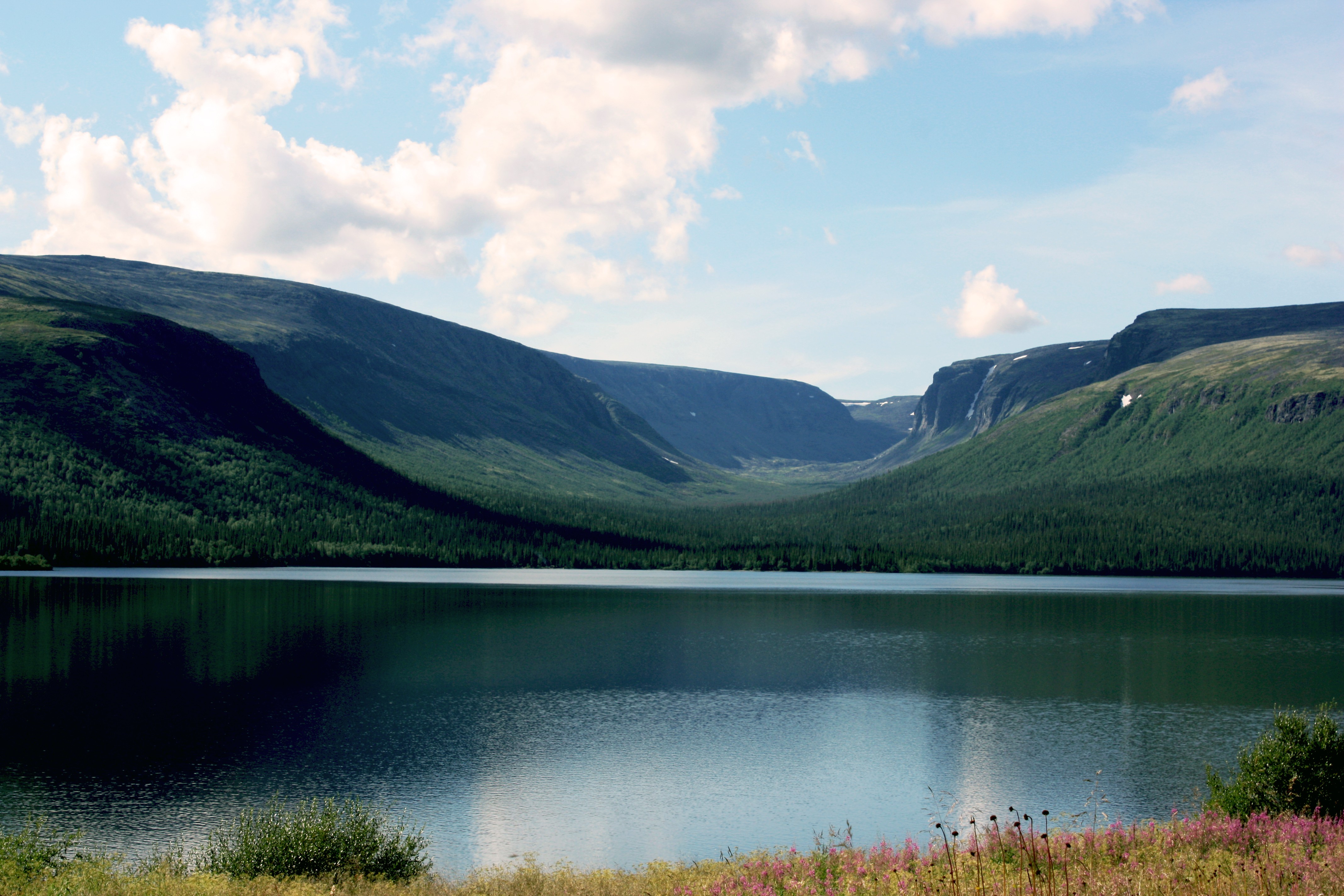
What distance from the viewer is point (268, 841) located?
91.0 feet

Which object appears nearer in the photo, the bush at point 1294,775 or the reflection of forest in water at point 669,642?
the bush at point 1294,775

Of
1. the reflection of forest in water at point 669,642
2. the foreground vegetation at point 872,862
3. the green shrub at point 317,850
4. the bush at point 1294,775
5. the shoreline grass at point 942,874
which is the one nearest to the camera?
the shoreline grass at point 942,874

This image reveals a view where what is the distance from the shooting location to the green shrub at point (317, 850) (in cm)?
2730

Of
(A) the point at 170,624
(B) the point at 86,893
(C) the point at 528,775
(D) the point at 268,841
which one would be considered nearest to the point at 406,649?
(A) the point at 170,624

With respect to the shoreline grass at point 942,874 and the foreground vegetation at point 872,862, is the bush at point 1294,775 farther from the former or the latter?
the shoreline grass at point 942,874

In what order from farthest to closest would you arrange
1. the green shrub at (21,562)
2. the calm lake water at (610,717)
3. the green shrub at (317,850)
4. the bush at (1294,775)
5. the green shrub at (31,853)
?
the green shrub at (21,562) < the calm lake water at (610,717) < the bush at (1294,775) < the green shrub at (317,850) < the green shrub at (31,853)

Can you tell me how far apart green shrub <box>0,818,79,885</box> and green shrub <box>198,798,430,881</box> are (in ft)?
11.8

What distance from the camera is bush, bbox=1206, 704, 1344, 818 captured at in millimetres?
30500

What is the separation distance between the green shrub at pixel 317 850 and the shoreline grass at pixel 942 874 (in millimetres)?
659

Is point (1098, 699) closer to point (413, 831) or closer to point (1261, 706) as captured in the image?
point (1261, 706)

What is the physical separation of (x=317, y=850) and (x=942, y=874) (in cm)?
1625

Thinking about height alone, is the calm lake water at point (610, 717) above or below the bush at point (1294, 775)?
below

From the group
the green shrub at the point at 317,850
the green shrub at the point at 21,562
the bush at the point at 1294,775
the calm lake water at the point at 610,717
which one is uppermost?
the bush at the point at 1294,775

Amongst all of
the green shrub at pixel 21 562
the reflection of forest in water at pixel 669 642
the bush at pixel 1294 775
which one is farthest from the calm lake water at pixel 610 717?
the green shrub at pixel 21 562
